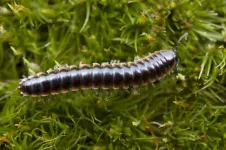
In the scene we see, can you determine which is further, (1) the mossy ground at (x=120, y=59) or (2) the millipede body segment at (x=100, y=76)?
(1) the mossy ground at (x=120, y=59)

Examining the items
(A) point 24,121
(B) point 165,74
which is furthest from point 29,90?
(B) point 165,74

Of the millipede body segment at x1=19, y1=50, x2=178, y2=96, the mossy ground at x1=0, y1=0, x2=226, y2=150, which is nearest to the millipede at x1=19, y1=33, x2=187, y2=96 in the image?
the millipede body segment at x1=19, y1=50, x2=178, y2=96

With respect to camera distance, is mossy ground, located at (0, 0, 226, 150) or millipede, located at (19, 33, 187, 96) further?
mossy ground, located at (0, 0, 226, 150)

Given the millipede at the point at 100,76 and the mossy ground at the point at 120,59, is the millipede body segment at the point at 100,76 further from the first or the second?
the mossy ground at the point at 120,59

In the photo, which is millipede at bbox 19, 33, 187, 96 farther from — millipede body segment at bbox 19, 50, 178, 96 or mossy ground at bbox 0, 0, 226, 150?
mossy ground at bbox 0, 0, 226, 150

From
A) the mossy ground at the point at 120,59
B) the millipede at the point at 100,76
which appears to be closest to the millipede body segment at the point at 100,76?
the millipede at the point at 100,76

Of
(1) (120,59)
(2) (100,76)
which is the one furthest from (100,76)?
(1) (120,59)
